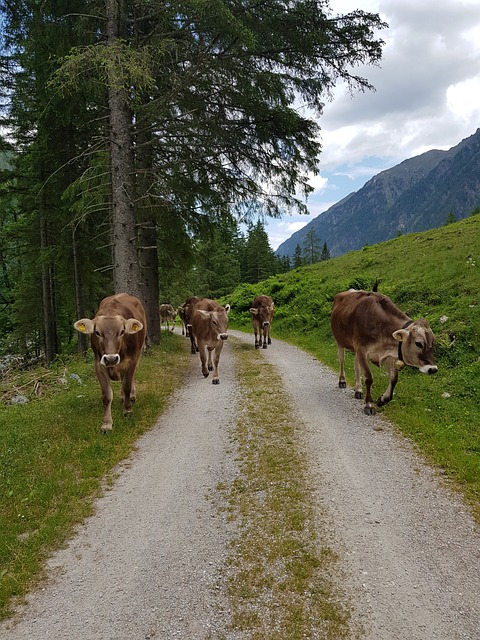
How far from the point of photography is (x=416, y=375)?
31.9ft

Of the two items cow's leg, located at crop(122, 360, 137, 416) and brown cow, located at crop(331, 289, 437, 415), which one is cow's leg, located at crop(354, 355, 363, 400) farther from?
cow's leg, located at crop(122, 360, 137, 416)

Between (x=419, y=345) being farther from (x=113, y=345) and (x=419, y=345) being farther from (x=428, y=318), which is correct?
(x=428, y=318)

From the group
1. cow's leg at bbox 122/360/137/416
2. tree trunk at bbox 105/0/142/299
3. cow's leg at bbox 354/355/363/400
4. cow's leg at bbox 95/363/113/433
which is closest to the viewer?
cow's leg at bbox 95/363/113/433

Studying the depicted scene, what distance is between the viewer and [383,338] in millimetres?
8055

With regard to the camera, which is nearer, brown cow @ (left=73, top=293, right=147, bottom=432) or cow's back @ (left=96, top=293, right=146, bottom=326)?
brown cow @ (left=73, top=293, right=147, bottom=432)

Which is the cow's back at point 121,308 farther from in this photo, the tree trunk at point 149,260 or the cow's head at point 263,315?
the cow's head at point 263,315

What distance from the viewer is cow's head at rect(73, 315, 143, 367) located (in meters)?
7.09

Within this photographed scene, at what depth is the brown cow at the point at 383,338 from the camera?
7.20 meters

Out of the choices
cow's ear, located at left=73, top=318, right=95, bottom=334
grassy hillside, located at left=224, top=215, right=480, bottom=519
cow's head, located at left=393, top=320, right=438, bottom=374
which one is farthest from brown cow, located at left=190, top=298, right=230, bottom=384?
cow's head, located at left=393, top=320, right=438, bottom=374

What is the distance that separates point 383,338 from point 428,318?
540 cm

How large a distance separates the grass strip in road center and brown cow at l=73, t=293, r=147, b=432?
8.61 feet

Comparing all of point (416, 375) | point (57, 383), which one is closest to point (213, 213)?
point (57, 383)

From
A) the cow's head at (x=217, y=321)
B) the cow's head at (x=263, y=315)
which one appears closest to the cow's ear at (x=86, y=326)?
the cow's head at (x=217, y=321)

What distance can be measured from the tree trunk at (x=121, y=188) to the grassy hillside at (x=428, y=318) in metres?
7.01
